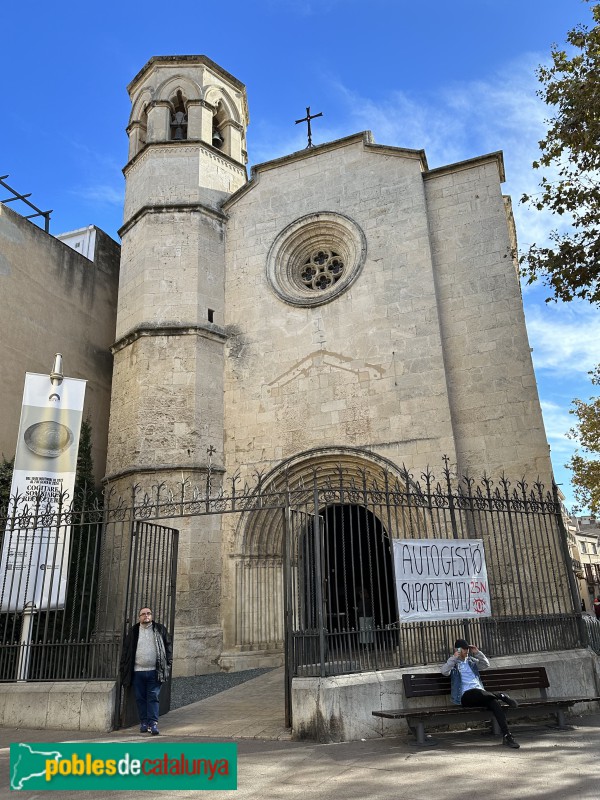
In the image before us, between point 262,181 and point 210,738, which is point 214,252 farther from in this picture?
point 210,738

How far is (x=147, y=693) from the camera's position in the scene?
6.60 metres

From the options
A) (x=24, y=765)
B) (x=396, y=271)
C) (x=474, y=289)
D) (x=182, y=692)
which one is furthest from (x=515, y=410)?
(x=24, y=765)

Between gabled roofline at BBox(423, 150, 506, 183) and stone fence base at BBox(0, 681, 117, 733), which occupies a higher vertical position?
gabled roofline at BBox(423, 150, 506, 183)

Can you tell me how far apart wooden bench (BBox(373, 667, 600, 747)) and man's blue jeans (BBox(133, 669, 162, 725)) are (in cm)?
230

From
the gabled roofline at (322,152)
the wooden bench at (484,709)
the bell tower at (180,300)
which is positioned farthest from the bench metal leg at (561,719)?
the gabled roofline at (322,152)

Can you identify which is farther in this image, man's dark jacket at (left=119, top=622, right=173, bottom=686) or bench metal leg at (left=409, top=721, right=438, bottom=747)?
man's dark jacket at (left=119, top=622, right=173, bottom=686)

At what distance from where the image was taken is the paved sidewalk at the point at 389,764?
4203 millimetres

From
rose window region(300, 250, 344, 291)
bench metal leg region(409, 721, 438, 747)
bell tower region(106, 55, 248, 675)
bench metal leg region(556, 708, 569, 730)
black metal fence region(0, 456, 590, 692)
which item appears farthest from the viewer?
rose window region(300, 250, 344, 291)

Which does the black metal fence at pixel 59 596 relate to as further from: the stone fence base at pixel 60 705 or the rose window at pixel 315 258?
the rose window at pixel 315 258

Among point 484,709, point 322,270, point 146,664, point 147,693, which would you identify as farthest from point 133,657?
point 322,270

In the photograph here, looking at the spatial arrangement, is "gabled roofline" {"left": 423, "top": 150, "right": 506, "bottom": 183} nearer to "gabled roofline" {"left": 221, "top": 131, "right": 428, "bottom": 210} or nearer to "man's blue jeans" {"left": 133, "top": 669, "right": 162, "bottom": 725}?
"gabled roofline" {"left": 221, "top": 131, "right": 428, "bottom": 210}

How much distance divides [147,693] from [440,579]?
133 inches

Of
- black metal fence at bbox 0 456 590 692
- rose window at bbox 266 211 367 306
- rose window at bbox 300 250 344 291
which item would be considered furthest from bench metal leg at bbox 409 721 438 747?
rose window at bbox 300 250 344 291

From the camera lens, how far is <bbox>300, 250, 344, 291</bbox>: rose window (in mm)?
13567
